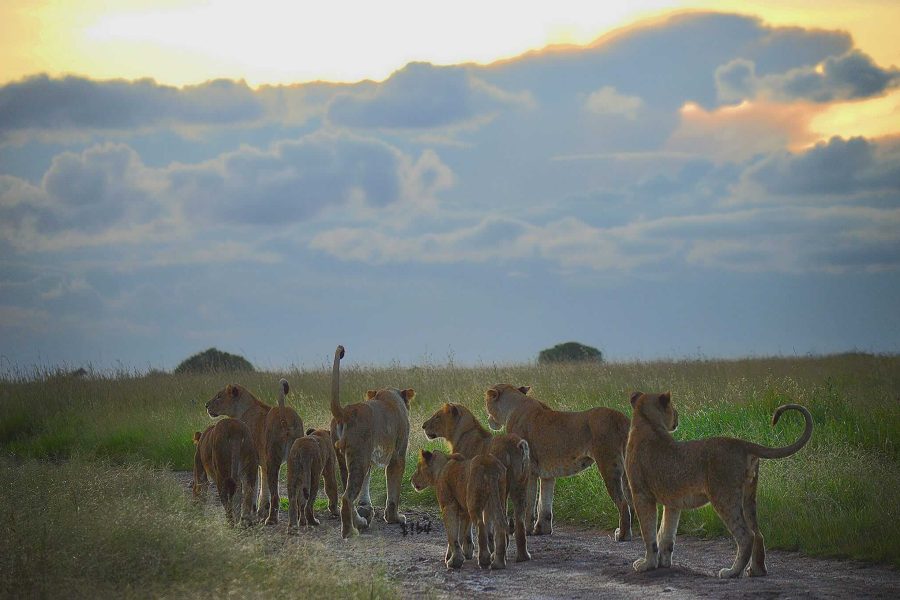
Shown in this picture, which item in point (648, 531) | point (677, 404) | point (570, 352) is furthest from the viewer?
point (570, 352)

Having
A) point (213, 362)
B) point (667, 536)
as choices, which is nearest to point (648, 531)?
point (667, 536)

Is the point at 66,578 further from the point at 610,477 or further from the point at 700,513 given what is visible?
the point at 700,513

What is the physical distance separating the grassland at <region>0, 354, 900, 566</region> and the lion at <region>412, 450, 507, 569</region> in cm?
280

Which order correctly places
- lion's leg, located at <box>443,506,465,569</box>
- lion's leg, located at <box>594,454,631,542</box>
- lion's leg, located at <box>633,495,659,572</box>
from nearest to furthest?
lion's leg, located at <box>633,495,659,572</box>, lion's leg, located at <box>443,506,465,569</box>, lion's leg, located at <box>594,454,631,542</box>

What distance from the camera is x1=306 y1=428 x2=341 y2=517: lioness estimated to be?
11.7 m

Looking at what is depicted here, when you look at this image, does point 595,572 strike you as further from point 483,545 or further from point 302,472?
point 302,472

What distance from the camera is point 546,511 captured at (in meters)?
11.3

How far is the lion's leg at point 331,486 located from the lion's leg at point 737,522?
4842 millimetres

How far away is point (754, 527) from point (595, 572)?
1441mm

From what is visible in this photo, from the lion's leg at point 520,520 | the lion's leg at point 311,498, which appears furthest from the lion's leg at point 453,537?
the lion's leg at point 311,498

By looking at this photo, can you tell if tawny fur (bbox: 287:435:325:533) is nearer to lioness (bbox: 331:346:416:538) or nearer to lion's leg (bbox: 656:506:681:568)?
lioness (bbox: 331:346:416:538)

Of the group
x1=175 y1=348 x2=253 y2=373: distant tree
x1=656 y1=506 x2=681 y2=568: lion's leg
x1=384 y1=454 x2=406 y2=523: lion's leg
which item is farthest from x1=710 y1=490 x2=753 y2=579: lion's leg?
x1=175 y1=348 x2=253 y2=373: distant tree

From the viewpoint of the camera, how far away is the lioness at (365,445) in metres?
11.0

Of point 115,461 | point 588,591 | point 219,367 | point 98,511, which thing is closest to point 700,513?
point 588,591
